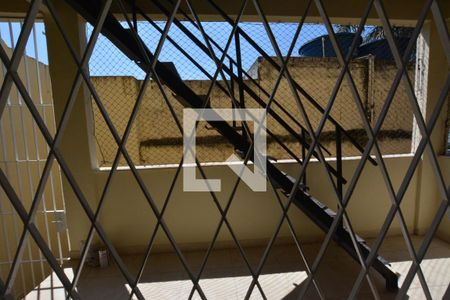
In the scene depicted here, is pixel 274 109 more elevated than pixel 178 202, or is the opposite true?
pixel 274 109

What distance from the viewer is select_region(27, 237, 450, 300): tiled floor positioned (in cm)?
189

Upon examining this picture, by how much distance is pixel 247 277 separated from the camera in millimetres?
2078

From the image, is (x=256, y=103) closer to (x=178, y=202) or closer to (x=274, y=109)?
(x=274, y=109)

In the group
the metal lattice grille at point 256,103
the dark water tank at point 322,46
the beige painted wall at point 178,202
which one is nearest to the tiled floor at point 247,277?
the beige painted wall at point 178,202

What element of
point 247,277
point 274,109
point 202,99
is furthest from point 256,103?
point 247,277

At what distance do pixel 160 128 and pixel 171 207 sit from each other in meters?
0.86

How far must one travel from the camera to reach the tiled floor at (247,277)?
6.20ft

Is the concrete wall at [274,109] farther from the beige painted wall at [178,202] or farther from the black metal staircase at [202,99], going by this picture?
the black metal staircase at [202,99]

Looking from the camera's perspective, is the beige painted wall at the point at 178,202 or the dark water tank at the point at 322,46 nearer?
the beige painted wall at the point at 178,202

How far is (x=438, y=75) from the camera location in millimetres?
2510

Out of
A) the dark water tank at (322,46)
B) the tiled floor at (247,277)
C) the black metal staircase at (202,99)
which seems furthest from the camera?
the dark water tank at (322,46)

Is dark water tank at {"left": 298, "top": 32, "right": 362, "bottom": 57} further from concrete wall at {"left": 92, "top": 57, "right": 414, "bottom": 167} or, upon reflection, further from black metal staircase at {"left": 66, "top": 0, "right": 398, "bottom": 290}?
black metal staircase at {"left": 66, "top": 0, "right": 398, "bottom": 290}

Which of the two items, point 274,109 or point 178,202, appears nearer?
point 178,202

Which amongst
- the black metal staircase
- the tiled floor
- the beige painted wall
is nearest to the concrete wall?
the beige painted wall
